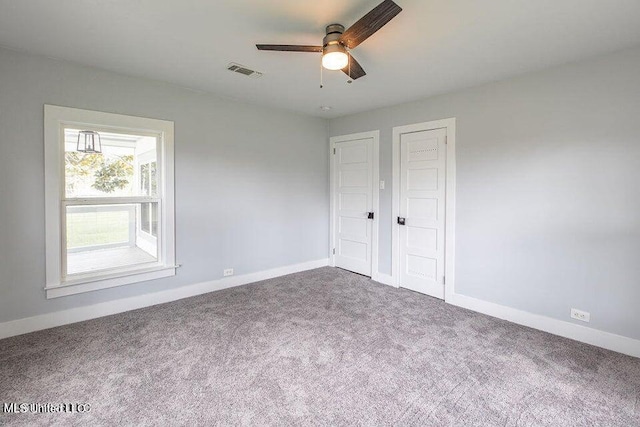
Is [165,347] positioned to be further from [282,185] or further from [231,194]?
[282,185]

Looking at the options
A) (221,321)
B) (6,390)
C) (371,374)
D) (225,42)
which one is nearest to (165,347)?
(221,321)

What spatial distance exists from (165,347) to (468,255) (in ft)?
10.5

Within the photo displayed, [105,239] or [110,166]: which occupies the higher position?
[110,166]

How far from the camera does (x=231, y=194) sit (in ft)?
13.1

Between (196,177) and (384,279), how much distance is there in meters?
2.87

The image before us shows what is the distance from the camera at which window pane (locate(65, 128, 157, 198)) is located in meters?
2.97

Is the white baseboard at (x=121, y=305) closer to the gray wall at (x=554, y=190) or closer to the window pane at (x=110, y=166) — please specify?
the window pane at (x=110, y=166)

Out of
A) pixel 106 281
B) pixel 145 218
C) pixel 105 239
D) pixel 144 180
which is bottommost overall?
pixel 106 281

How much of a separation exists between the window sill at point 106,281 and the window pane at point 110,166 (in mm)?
849

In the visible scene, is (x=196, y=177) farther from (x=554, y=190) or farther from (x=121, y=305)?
(x=554, y=190)

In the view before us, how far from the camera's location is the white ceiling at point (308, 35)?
6.38 ft

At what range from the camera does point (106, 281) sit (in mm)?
3104

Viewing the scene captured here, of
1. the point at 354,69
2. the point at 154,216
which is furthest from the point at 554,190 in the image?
the point at 154,216

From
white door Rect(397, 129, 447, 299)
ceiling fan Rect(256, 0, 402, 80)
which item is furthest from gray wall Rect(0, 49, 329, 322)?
ceiling fan Rect(256, 0, 402, 80)
